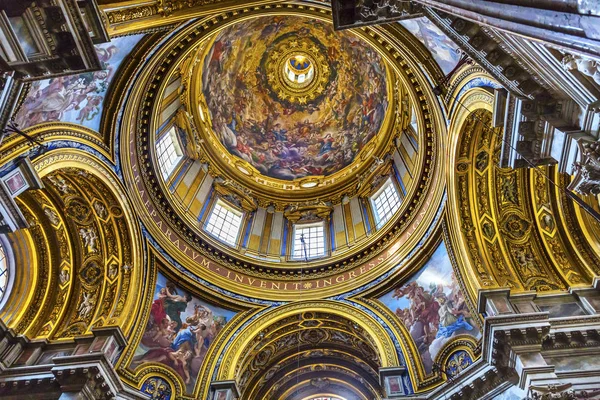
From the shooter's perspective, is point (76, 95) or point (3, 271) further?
point (3, 271)

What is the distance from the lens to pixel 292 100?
27547 mm

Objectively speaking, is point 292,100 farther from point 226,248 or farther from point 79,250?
point 79,250

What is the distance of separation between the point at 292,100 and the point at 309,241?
10.1 m

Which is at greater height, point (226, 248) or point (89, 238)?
point (226, 248)

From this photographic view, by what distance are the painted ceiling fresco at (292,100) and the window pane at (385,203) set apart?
3.72m

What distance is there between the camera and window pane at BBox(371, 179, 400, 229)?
20.1 m

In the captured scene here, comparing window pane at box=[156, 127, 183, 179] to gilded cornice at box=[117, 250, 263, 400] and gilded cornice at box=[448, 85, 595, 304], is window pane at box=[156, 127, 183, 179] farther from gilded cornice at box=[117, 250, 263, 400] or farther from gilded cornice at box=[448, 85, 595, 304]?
gilded cornice at box=[448, 85, 595, 304]

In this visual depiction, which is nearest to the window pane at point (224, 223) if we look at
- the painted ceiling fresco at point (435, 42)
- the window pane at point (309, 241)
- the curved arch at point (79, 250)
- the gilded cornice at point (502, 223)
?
the window pane at point (309, 241)

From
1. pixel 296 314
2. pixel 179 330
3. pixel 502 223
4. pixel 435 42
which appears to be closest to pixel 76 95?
pixel 179 330

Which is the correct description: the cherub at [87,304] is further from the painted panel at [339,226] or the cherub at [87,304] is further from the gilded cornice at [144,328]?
the painted panel at [339,226]

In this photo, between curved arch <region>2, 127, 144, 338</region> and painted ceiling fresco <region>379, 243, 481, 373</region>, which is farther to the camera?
painted ceiling fresco <region>379, 243, 481, 373</region>

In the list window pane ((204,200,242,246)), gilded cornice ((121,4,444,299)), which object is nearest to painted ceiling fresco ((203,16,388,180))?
window pane ((204,200,242,246))

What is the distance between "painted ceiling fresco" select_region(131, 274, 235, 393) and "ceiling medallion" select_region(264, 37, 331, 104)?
15.1 m

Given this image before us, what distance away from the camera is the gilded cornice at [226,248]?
49.7ft
